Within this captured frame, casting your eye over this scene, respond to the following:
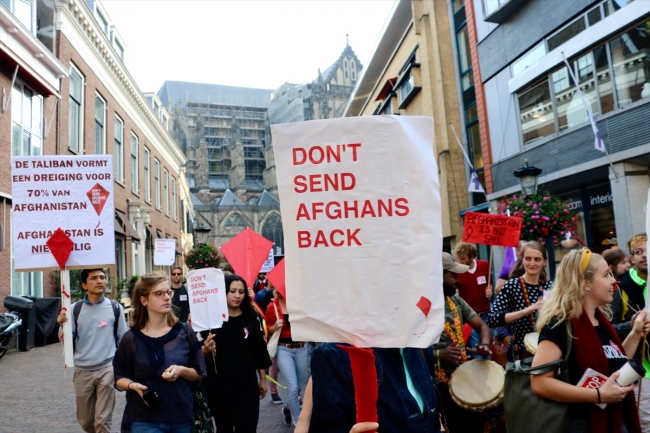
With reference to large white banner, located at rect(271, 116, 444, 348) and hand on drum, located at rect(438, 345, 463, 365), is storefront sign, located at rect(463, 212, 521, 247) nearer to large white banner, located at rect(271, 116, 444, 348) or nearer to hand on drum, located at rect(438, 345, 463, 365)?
hand on drum, located at rect(438, 345, 463, 365)

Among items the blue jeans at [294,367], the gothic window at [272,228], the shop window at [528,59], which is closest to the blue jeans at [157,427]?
the blue jeans at [294,367]

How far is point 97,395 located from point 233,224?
64204 millimetres

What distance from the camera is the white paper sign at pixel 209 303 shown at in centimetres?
529

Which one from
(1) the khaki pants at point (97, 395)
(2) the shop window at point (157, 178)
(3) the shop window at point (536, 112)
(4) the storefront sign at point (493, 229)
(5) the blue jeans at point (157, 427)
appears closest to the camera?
(5) the blue jeans at point (157, 427)

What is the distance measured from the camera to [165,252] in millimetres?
18375

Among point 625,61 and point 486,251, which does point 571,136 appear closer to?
point 625,61

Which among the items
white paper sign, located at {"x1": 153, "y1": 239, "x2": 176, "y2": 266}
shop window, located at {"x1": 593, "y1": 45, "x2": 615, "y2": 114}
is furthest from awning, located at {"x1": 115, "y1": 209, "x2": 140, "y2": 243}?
shop window, located at {"x1": 593, "y1": 45, "x2": 615, "y2": 114}

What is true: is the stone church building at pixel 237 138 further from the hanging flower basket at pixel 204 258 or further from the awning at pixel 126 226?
the hanging flower basket at pixel 204 258

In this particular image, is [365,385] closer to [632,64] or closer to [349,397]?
[349,397]

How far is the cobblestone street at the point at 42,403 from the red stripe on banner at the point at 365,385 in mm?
5053

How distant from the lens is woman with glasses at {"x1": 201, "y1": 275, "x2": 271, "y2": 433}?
497 centimetres

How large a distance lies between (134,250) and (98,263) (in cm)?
2493

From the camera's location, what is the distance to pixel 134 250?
95.2ft

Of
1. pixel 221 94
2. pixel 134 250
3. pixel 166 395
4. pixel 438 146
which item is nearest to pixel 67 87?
pixel 134 250
